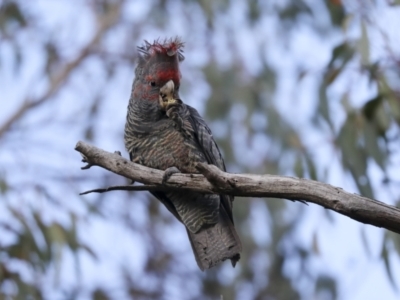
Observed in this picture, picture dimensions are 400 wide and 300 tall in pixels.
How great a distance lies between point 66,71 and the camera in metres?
8.14

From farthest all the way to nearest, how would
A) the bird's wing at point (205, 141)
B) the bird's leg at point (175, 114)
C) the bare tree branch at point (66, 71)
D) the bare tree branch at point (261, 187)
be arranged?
1. the bare tree branch at point (66, 71)
2. the bird's wing at point (205, 141)
3. the bird's leg at point (175, 114)
4. the bare tree branch at point (261, 187)

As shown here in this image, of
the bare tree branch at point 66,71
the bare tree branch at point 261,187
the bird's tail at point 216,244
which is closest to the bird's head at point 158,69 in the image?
the bare tree branch at point 261,187

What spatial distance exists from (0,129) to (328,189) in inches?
220

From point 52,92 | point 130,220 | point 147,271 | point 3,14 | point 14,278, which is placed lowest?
point 14,278

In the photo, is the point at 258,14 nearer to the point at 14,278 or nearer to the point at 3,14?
the point at 3,14

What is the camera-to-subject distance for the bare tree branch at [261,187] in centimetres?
277

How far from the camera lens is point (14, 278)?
211 inches

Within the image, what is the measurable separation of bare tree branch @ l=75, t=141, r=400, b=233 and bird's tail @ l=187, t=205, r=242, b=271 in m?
0.59

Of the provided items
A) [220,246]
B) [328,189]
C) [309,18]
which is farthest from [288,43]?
[328,189]

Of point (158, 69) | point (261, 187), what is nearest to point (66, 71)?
point (158, 69)

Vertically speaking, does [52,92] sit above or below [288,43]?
below

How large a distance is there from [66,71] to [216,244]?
193 inches

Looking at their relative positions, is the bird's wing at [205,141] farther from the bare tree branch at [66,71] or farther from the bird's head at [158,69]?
the bare tree branch at [66,71]

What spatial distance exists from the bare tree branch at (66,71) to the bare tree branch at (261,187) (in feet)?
15.2
